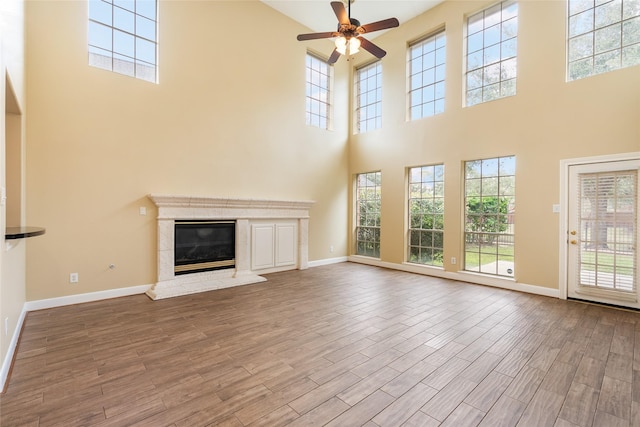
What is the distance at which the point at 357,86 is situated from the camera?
7.46 metres

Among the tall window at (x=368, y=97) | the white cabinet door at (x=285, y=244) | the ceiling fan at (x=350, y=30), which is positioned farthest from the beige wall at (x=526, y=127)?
the ceiling fan at (x=350, y=30)

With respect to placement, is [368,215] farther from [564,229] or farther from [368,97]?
[564,229]

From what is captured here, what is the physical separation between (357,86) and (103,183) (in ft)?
19.3

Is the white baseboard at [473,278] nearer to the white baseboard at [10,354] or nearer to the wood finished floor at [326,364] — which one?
the wood finished floor at [326,364]

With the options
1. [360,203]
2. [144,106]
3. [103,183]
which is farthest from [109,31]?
[360,203]

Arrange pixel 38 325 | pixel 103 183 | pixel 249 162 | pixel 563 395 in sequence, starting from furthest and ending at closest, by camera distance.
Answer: pixel 249 162 < pixel 103 183 < pixel 38 325 < pixel 563 395

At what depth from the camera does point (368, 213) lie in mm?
7223

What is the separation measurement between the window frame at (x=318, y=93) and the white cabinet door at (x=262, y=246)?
262 cm

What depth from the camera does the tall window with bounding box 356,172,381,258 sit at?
23.0 ft

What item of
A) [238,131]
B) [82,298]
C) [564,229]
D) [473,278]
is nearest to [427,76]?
[564,229]

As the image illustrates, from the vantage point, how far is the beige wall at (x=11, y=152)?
2.13 meters

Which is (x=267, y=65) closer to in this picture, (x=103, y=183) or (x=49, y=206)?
(x=103, y=183)

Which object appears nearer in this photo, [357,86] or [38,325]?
[38,325]

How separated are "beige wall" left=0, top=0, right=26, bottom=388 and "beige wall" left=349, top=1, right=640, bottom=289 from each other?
582 centimetres
